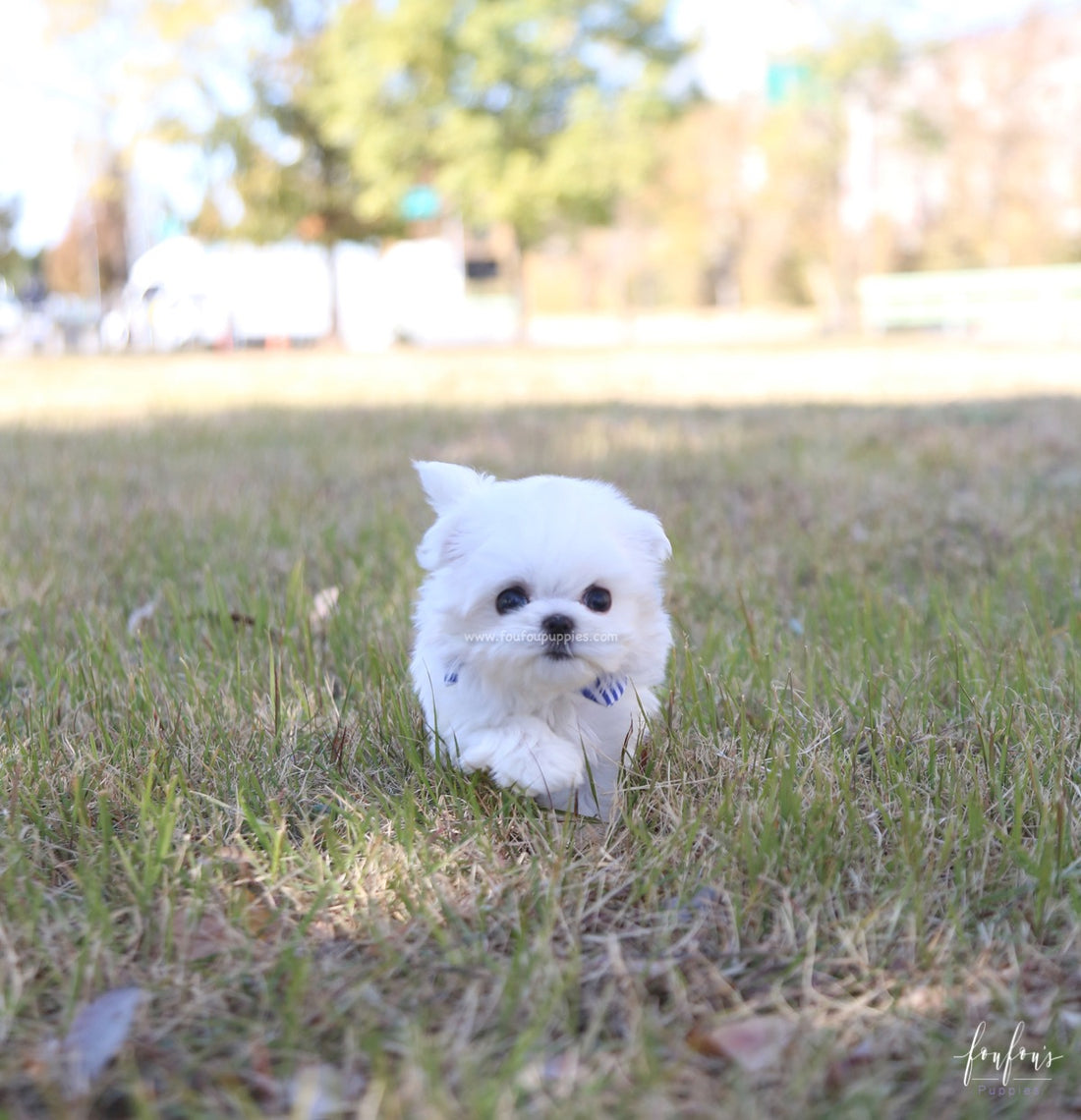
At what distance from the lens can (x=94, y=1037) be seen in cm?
144

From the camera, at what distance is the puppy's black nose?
1851 mm

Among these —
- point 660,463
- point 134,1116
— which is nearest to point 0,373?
point 660,463

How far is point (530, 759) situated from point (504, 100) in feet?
79.7

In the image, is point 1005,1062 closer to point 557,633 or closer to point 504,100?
point 557,633

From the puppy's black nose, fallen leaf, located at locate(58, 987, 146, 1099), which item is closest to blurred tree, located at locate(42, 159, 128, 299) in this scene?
the puppy's black nose

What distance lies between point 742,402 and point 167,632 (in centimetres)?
647

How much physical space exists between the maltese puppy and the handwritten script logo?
731mm

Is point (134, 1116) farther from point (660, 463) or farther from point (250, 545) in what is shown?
point (660, 463)

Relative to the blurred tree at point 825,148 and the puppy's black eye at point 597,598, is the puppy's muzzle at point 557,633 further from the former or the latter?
the blurred tree at point 825,148

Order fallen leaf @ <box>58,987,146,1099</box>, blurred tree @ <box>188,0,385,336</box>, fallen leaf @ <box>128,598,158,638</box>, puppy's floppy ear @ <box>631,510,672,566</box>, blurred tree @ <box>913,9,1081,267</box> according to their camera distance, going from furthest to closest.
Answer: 1. blurred tree @ <box>913,9,1081,267</box>
2. blurred tree @ <box>188,0,385,336</box>
3. fallen leaf @ <box>128,598,158,638</box>
4. puppy's floppy ear @ <box>631,510,672,566</box>
5. fallen leaf @ <box>58,987,146,1099</box>

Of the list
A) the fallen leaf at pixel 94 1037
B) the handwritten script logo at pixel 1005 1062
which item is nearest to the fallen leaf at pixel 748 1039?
the handwritten script logo at pixel 1005 1062

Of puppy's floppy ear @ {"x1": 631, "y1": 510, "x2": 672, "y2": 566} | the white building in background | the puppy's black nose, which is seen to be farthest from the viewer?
the white building in background

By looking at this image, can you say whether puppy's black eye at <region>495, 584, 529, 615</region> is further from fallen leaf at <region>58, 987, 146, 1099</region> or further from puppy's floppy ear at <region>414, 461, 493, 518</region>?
fallen leaf at <region>58, 987, 146, 1099</region>

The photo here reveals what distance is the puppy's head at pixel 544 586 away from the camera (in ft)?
6.16
